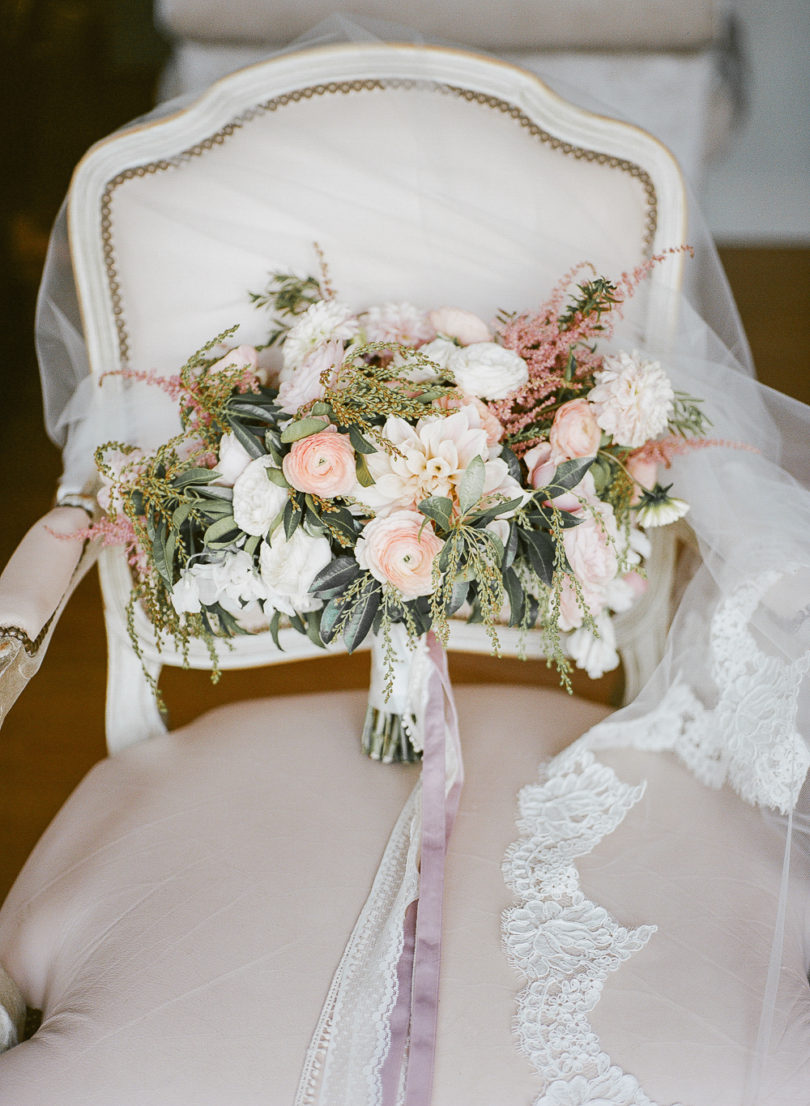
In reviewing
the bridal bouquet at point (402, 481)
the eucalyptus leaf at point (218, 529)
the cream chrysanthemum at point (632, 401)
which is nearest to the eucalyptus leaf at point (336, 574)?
the bridal bouquet at point (402, 481)

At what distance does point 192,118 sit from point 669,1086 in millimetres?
1255

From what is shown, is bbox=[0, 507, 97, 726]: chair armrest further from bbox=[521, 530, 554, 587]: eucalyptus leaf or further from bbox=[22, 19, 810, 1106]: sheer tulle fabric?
bbox=[521, 530, 554, 587]: eucalyptus leaf

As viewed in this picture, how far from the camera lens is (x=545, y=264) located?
1.34 m

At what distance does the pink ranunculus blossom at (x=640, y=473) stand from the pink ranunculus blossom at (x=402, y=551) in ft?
1.03

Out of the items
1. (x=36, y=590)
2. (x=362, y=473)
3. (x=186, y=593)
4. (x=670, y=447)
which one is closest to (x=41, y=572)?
(x=36, y=590)

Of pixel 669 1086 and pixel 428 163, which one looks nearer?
pixel 669 1086

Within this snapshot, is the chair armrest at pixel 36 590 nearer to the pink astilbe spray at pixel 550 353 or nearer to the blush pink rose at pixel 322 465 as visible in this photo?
the blush pink rose at pixel 322 465

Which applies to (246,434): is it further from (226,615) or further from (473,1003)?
(473,1003)

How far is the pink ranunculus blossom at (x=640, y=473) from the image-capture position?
1.16 meters

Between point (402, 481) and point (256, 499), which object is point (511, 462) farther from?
point (256, 499)

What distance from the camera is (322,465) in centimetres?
94

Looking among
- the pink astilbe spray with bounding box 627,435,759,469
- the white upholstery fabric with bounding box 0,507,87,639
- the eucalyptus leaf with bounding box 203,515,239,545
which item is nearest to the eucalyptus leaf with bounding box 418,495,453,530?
the eucalyptus leaf with bounding box 203,515,239,545

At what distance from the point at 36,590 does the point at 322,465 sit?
0.38 meters

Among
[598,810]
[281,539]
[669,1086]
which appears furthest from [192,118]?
[669,1086]
